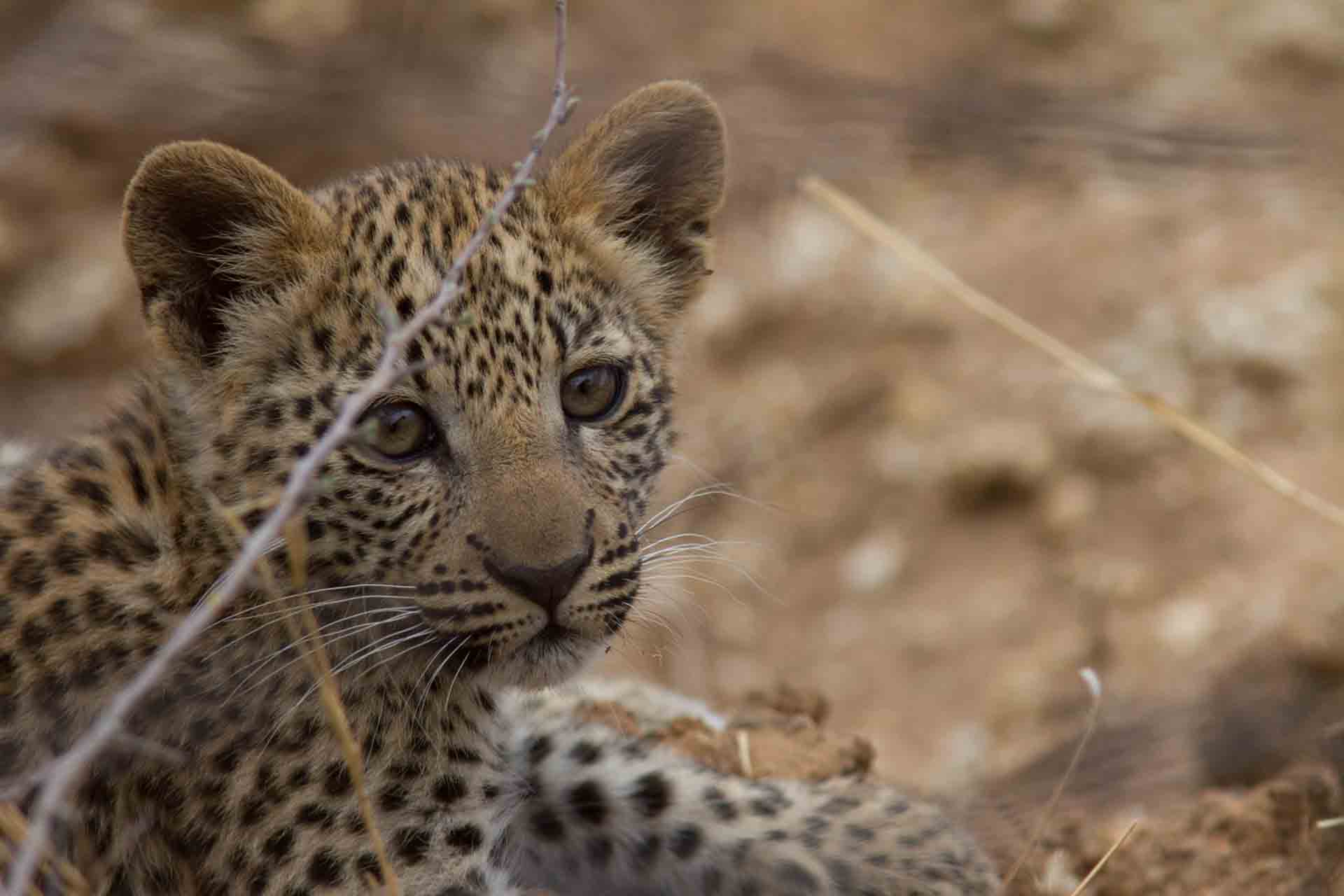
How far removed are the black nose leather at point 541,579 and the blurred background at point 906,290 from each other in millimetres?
4324

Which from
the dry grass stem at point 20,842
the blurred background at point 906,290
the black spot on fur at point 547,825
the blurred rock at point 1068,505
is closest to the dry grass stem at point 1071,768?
the black spot on fur at point 547,825

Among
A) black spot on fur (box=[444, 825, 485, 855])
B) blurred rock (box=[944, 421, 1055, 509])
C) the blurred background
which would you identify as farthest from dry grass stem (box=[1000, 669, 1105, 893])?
blurred rock (box=[944, 421, 1055, 509])

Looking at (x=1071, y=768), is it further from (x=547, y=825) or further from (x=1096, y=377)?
(x=1096, y=377)

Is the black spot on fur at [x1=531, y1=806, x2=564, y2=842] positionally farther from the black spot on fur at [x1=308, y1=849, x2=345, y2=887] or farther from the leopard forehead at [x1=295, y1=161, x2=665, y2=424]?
the leopard forehead at [x1=295, y1=161, x2=665, y2=424]

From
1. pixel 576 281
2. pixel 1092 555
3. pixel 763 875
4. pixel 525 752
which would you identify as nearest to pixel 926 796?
pixel 763 875

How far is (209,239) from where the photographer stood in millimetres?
4098

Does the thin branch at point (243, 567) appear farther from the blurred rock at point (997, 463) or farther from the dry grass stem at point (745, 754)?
the blurred rock at point (997, 463)

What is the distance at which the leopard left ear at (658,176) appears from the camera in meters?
4.57

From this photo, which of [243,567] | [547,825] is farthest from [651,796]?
[243,567]

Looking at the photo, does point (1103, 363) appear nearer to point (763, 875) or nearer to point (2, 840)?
point (763, 875)

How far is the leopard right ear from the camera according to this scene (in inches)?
154

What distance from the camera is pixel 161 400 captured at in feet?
13.7

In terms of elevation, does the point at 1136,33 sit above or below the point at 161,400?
above

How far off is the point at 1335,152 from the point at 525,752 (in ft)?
20.4
